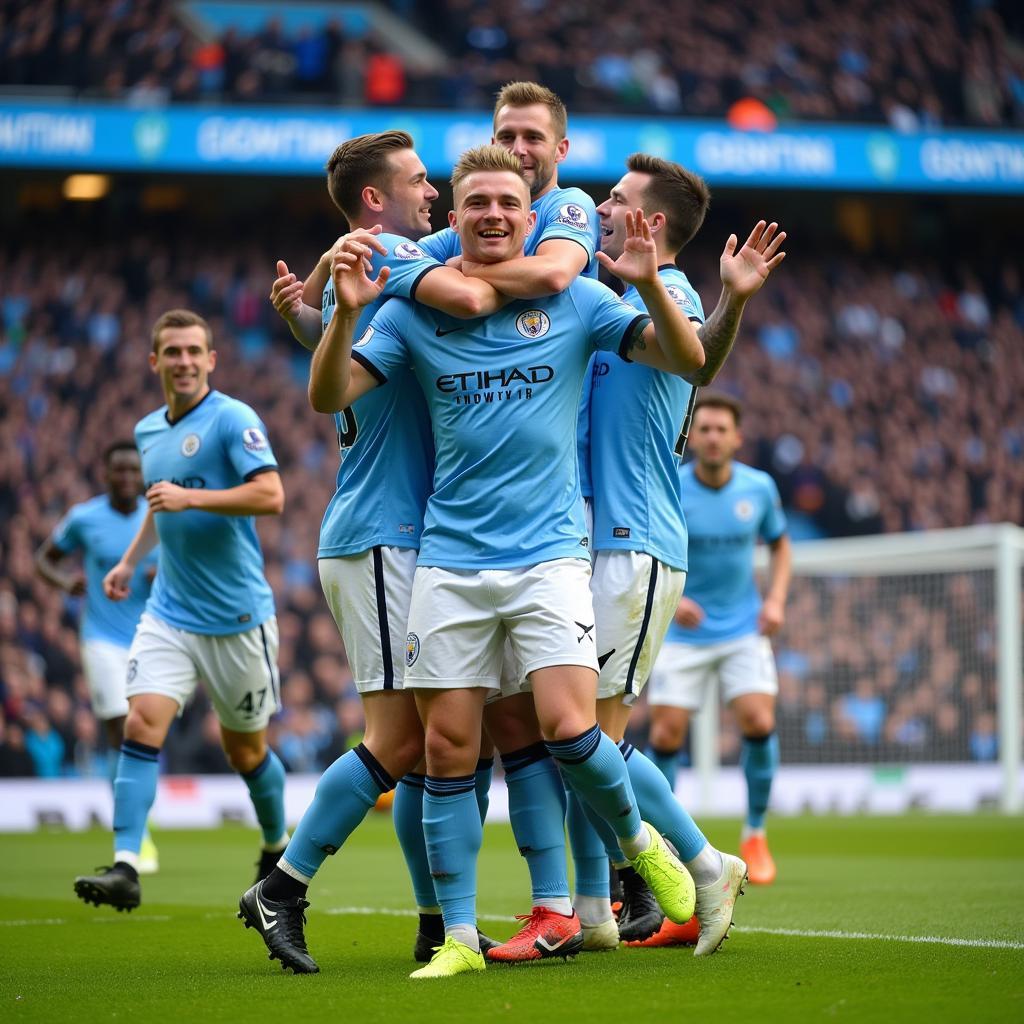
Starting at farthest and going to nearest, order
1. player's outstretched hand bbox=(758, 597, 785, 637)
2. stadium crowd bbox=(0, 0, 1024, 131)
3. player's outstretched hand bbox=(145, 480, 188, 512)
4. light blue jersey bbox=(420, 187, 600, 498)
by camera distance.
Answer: stadium crowd bbox=(0, 0, 1024, 131) → player's outstretched hand bbox=(758, 597, 785, 637) → player's outstretched hand bbox=(145, 480, 188, 512) → light blue jersey bbox=(420, 187, 600, 498)

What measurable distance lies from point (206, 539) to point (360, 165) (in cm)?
256

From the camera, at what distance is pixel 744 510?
9195 mm

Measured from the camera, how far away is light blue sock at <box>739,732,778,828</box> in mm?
8828

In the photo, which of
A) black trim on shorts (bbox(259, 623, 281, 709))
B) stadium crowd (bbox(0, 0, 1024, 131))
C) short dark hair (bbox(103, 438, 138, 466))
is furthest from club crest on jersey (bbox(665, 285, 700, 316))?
stadium crowd (bbox(0, 0, 1024, 131))

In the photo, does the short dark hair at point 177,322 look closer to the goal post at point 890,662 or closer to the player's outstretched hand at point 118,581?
the player's outstretched hand at point 118,581

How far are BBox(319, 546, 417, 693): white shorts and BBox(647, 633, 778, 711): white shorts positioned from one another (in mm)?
4064

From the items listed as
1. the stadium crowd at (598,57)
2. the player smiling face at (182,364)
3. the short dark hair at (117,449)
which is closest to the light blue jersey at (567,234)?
the player smiling face at (182,364)

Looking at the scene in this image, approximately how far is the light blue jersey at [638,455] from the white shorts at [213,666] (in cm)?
252

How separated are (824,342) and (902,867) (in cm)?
1758

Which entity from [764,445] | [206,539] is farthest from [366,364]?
[764,445]

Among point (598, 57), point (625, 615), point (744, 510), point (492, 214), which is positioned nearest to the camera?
point (492, 214)

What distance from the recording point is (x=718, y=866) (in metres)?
5.18

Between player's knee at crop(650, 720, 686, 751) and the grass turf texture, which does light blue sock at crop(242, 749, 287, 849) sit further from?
player's knee at crop(650, 720, 686, 751)

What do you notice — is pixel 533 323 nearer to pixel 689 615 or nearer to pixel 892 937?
pixel 892 937
